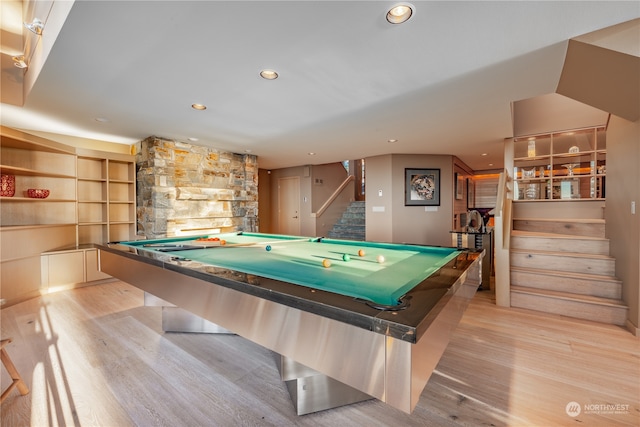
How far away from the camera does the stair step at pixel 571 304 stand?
286cm

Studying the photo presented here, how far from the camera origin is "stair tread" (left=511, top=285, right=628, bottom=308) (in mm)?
2898

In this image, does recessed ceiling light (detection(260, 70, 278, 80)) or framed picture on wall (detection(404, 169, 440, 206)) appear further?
framed picture on wall (detection(404, 169, 440, 206))

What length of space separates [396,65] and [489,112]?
1.75 metres

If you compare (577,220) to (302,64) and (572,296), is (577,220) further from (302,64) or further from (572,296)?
(302,64)

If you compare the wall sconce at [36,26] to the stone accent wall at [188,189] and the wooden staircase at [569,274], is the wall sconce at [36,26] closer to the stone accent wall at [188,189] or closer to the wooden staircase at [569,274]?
the stone accent wall at [188,189]

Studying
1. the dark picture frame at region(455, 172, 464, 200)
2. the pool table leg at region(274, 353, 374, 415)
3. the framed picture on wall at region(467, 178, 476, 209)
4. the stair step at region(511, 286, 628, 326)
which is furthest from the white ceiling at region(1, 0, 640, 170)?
the framed picture on wall at region(467, 178, 476, 209)

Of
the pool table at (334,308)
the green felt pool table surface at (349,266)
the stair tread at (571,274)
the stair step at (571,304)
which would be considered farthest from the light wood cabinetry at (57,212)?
the stair tread at (571,274)

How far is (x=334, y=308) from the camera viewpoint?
954 mm

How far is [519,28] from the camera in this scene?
1781mm

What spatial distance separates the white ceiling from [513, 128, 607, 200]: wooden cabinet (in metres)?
1.01

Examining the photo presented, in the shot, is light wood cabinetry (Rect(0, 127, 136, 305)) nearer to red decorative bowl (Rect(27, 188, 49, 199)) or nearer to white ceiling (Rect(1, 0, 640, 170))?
red decorative bowl (Rect(27, 188, 49, 199))

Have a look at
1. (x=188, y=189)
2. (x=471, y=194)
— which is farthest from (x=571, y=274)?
(x=188, y=189)

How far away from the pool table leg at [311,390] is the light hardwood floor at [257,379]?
5 centimetres

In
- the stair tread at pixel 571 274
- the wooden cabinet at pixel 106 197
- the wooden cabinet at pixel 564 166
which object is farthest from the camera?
the wooden cabinet at pixel 106 197
